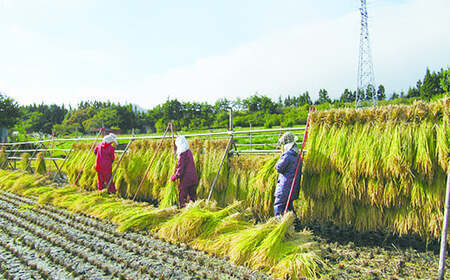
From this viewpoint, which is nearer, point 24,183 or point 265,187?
point 265,187

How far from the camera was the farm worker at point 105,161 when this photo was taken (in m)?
6.52

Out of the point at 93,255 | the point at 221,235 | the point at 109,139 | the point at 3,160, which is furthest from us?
the point at 3,160

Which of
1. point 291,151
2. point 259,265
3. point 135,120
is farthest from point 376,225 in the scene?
point 135,120

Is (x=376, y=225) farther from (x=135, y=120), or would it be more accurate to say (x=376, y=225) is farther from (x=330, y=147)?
(x=135, y=120)

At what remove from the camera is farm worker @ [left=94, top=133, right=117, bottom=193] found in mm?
6520

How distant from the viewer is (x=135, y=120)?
66.6m

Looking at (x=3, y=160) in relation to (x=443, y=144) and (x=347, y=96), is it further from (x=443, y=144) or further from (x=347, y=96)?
(x=347, y=96)

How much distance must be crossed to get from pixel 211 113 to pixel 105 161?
46.1m

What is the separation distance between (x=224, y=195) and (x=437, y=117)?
10.6 feet

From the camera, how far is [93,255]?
10.8 feet

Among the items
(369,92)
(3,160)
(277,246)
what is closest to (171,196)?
(277,246)

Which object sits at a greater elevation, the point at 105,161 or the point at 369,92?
the point at 369,92

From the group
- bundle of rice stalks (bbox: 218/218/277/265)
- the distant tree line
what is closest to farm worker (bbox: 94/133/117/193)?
bundle of rice stalks (bbox: 218/218/277/265)

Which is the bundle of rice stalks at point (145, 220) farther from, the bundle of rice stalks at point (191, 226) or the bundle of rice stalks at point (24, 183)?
the bundle of rice stalks at point (24, 183)
